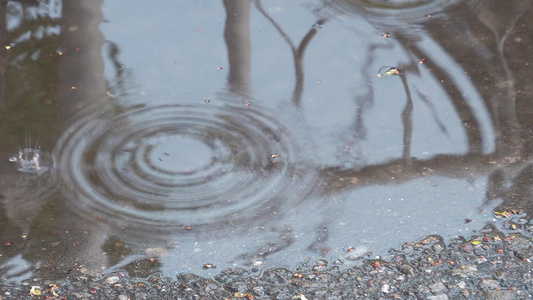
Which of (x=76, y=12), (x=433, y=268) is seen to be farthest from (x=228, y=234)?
(x=76, y=12)

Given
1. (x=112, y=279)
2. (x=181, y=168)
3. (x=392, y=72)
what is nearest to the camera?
(x=112, y=279)

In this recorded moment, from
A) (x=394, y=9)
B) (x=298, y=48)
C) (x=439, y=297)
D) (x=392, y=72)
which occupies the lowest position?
(x=439, y=297)

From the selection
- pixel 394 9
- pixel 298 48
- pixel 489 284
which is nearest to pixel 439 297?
pixel 489 284

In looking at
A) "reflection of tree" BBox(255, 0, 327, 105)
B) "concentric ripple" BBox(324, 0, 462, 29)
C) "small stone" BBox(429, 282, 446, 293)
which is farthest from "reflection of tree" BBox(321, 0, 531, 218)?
"small stone" BBox(429, 282, 446, 293)

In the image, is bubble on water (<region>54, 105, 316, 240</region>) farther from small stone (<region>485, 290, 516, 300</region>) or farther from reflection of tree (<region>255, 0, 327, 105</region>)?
small stone (<region>485, 290, 516, 300</region>)

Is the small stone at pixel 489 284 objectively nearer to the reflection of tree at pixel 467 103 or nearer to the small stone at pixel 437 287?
the small stone at pixel 437 287

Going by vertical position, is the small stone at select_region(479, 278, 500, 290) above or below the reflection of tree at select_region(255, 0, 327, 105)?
below

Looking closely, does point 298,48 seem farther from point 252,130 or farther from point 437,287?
point 437,287

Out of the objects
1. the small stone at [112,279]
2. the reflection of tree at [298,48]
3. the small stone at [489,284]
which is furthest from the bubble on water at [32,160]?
the small stone at [489,284]
